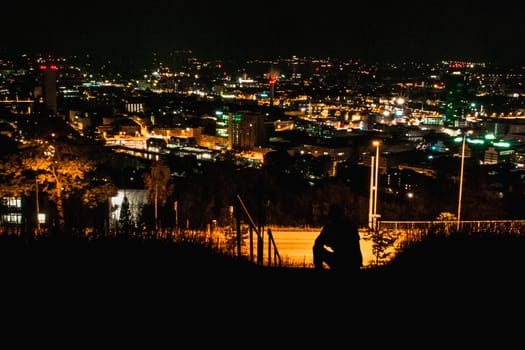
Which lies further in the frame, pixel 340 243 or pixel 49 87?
pixel 49 87

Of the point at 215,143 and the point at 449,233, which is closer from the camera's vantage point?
the point at 449,233

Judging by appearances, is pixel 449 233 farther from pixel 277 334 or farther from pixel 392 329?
pixel 277 334

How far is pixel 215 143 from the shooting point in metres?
35.6

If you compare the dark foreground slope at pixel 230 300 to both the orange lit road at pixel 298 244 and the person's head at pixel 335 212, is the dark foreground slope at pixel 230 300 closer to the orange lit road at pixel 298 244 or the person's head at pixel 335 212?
the person's head at pixel 335 212

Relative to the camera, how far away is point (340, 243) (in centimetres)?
289

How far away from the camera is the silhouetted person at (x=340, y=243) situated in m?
2.89

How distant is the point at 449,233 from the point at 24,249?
123 inches

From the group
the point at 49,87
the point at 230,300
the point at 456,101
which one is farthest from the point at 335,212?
the point at 456,101

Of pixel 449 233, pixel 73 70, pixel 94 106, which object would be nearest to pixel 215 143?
pixel 94 106

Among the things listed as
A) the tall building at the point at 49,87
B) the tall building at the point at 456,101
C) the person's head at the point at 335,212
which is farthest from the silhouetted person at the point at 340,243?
the tall building at the point at 456,101

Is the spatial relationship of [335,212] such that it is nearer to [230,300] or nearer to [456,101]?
[230,300]

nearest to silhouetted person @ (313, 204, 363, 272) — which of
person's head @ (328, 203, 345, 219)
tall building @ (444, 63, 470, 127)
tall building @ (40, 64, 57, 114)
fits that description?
person's head @ (328, 203, 345, 219)

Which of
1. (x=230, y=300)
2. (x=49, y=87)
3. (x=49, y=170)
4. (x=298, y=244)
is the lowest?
(x=298, y=244)

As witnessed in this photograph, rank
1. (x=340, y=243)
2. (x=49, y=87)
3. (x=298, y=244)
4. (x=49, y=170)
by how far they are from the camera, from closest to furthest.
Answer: (x=340, y=243) → (x=298, y=244) → (x=49, y=170) → (x=49, y=87)
